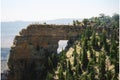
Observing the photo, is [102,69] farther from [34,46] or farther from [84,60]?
[34,46]

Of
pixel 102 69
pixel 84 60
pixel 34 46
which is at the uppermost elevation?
pixel 34 46

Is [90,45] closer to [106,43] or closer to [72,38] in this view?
[106,43]

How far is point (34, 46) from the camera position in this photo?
68.4 m

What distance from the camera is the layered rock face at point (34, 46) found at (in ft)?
217

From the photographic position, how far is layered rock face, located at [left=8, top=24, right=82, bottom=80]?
6619 cm

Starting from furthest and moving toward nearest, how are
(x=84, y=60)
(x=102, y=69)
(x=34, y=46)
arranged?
(x=34, y=46), (x=84, y=60), (x=102, y=69)

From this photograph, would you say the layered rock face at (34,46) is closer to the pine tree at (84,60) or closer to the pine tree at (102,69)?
the pine tree at (84,60)

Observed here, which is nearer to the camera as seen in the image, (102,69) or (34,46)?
(102,69)

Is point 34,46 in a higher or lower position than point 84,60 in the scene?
higher

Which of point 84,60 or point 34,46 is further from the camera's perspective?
point 34,46

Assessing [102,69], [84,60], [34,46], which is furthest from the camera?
[34,46]

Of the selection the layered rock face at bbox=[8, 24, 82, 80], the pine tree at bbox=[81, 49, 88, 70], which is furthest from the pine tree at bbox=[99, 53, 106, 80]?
the layered rock face at bbox=[8, 24, 82, 80]

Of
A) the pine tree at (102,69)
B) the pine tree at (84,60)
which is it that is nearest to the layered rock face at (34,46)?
the pine tree at (84,60)

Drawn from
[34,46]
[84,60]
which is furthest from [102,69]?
[34,46]
